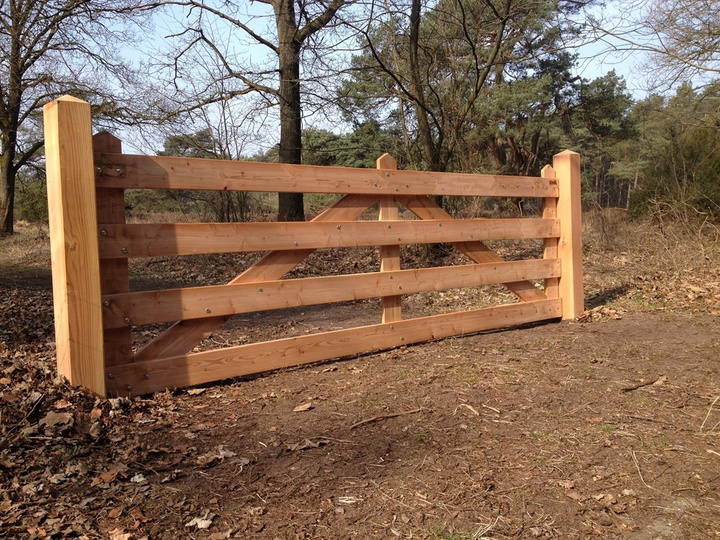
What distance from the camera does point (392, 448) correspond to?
290 centimetres

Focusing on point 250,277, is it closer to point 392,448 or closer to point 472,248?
point 392,448

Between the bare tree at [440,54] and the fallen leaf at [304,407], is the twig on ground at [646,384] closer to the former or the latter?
the fallen leaf at [304,407]

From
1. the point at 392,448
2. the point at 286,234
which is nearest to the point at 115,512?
the point at 392,448

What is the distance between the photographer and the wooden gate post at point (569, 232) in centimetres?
608

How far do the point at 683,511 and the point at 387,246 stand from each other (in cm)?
311

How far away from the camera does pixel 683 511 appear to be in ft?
7.49

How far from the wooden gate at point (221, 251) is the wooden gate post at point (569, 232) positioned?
0.42m

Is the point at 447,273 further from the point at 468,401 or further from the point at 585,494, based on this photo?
the point at 585,494

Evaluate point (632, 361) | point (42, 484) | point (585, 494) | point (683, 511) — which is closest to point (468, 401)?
point (585, 494)

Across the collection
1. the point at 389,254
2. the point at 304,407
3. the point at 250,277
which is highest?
the point at 389,254

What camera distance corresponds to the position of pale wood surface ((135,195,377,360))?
149 inches

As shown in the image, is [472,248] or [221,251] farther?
[472,248]

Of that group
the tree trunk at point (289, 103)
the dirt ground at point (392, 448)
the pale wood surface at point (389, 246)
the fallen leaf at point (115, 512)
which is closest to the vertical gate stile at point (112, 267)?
the dirt ground at point (392, 448)

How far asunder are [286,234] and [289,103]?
29.3 ft
